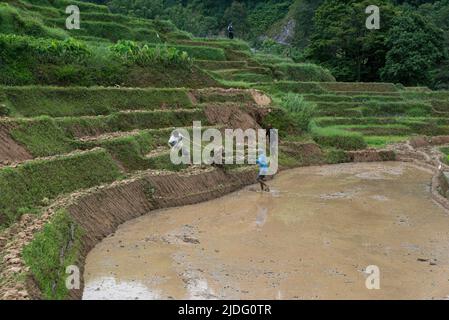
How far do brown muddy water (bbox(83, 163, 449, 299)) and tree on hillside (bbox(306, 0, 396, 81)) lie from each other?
27.8 meters

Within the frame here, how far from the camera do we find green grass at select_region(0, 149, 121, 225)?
10219mm

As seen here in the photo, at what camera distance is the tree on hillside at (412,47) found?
133 feet

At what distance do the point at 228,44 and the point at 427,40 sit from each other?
556 inches

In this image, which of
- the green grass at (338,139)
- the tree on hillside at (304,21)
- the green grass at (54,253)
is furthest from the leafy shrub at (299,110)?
the tree on hillside at (304,21)

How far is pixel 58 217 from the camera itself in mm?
10148

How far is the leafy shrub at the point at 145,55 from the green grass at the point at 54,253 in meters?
12.7

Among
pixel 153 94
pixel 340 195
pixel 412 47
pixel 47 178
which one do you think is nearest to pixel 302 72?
pixel 412 47

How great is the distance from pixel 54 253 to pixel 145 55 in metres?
15.0

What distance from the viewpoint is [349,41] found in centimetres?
4297

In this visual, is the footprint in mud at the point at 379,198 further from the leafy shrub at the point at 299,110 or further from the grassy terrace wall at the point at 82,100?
the leafy shrub at the point at 299,110

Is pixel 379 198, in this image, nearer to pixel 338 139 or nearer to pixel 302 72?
pixel 338 139

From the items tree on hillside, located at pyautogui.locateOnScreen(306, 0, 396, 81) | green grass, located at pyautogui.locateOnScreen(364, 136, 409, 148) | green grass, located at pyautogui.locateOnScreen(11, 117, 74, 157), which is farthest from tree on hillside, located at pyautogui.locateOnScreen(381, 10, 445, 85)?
green grass, located at pyautogui.locateOnScreen(11, 117, 74, 157)
